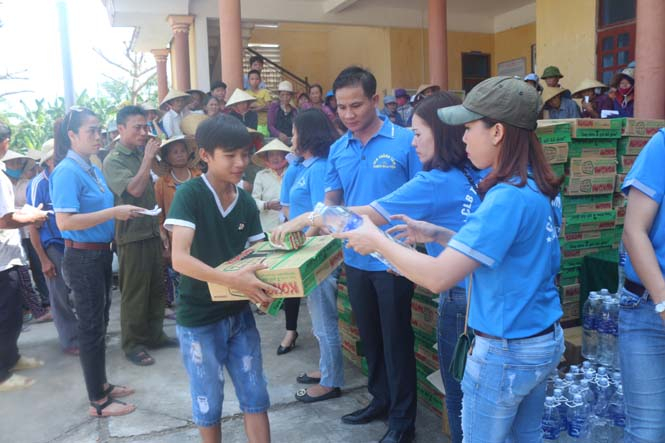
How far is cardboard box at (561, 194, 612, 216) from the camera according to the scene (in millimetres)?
3967

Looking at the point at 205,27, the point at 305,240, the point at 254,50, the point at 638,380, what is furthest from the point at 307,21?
the point at 638,380

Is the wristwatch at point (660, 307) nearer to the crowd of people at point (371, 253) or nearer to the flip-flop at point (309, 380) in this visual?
the crowd of people at point (371, 253)

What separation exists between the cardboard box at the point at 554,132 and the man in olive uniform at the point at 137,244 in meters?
2.92

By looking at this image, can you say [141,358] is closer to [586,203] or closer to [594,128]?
[586,203]

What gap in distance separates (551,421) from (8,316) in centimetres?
383

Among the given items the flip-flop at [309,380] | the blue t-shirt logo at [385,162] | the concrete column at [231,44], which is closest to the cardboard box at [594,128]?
the blue t-shirt logo at [385,162]

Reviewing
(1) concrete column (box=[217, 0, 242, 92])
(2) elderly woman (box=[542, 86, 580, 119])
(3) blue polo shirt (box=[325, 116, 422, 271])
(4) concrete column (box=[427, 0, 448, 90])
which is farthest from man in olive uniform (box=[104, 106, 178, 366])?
(4) concrete column (box=[427, 0, 448, 90])

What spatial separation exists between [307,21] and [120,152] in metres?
9.81

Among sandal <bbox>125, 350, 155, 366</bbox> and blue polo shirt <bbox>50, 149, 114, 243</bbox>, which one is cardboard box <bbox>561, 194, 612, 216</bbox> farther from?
sandal <bbox>125, 350, 155, 366</bbox>

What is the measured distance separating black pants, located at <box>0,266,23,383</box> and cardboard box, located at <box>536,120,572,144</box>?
3.97 metres

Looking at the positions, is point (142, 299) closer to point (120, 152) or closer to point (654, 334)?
point (120, 152)

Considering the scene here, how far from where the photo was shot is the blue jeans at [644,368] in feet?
6.98

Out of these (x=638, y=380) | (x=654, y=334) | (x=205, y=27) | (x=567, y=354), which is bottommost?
(x=567, y=354)

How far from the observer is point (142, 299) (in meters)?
4.87
